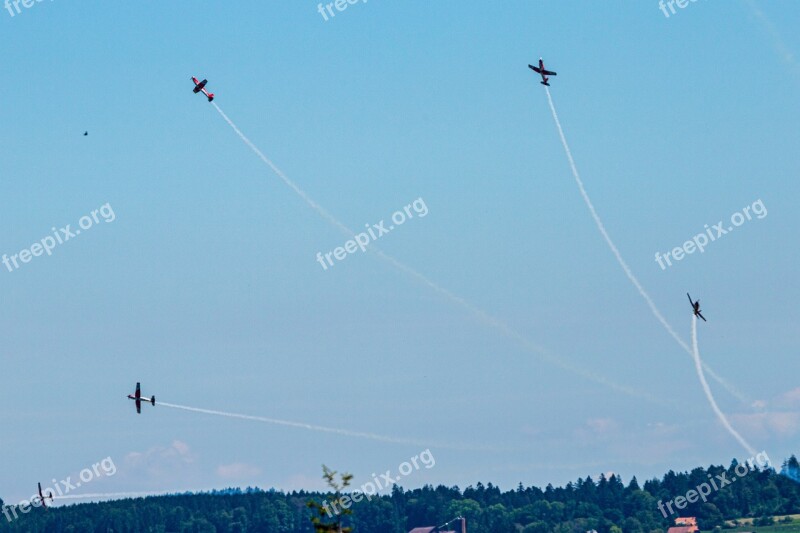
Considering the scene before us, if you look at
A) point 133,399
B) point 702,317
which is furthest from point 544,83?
point 133,399

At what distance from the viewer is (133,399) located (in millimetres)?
195375

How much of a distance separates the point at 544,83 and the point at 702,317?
34.2m

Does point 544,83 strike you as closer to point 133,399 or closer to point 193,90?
point 193,90

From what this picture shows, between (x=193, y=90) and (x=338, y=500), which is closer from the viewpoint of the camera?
(x=338, y=500)

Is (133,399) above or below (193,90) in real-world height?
below

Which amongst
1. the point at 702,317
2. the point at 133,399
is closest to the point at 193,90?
the point at 133,399

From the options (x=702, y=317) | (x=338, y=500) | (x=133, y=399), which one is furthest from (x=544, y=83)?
(x=338, y=500)

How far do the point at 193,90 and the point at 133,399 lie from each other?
37948 millimetres

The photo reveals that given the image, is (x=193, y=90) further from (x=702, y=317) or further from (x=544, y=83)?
(x=702, y=317)

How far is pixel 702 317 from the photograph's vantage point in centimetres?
19925

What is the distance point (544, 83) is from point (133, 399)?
6221cm

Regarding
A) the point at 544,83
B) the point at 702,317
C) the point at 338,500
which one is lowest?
the point at 338,500

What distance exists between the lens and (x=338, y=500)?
119250mm

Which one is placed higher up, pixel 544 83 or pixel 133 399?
pixel 544 83
